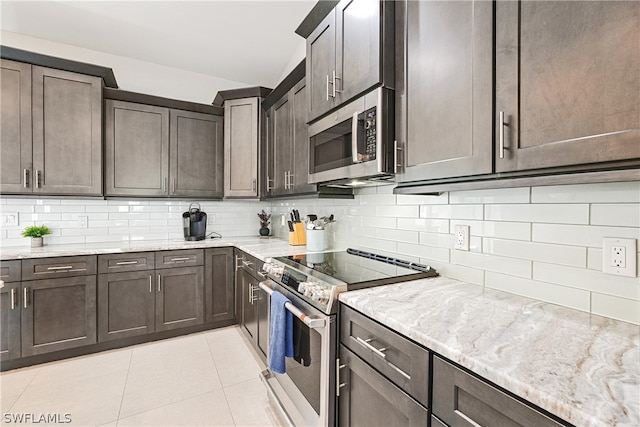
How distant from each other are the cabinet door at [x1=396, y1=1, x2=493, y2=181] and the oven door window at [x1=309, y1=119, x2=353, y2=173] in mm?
343

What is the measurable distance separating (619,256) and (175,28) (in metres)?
3.36

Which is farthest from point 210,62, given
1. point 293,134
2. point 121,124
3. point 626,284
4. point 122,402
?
point 626,284

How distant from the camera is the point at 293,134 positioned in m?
2.49

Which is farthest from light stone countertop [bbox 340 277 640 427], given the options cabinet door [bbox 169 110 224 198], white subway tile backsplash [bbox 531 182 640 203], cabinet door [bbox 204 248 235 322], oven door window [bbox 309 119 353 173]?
cabinet door [bbox 169 110 224 198]

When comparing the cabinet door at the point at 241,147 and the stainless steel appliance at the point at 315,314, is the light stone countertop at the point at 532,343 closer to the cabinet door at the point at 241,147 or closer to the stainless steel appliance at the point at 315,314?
the stainless steel appliance at the point at 315,314

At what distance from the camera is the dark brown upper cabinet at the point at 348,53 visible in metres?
1.38

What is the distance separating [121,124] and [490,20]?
3111 mm

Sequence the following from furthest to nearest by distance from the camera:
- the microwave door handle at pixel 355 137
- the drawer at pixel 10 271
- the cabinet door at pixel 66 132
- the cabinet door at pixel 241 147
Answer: the cabinet door at pixel 241 147 < the cabinet door at pixel 66 132 < the drawer at pixel 10 271 < the microwave door handle at pixel 355 137

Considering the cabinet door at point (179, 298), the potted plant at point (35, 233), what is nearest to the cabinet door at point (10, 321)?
the potted plant at point (35, 233)

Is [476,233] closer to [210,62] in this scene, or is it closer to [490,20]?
[490,20]

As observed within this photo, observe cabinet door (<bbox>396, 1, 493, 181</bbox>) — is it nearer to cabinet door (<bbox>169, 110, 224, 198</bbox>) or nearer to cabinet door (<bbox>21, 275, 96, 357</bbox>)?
cabinet door (<bbox>169, 110, 224, 198</bbox>)

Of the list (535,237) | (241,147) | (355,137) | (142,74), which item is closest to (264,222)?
(241,147)

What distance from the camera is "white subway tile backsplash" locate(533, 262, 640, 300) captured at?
37.2 inches

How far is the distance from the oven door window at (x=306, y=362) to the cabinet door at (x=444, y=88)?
87 centimetres
